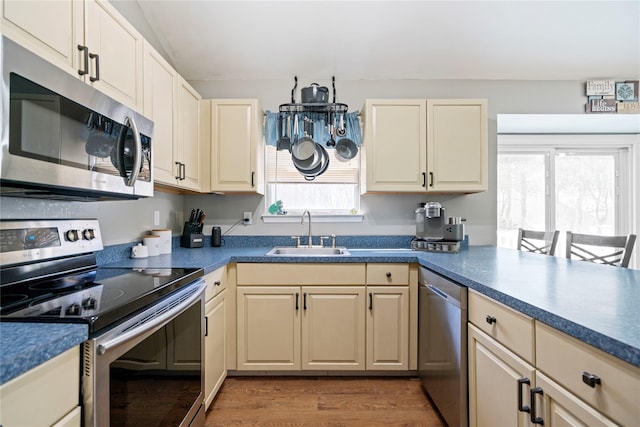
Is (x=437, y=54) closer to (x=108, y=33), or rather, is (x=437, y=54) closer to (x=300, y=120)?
(x=300, y=120)

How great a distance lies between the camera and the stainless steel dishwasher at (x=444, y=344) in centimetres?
141

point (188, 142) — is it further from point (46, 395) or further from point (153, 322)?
point (46, 395)

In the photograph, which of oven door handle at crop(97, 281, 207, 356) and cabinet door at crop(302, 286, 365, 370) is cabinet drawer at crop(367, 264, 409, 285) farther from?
oven door handle at crop(97, 281, 207, 356)

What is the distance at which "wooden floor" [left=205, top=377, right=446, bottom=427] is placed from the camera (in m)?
1.69

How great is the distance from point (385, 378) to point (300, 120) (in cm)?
215

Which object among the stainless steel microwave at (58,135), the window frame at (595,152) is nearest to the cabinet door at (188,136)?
the stainless steel microwave at (58,135)

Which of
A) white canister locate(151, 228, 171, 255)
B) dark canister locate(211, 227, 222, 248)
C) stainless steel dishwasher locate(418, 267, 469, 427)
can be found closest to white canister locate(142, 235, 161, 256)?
white canister locate(151, 228, 171, 255)

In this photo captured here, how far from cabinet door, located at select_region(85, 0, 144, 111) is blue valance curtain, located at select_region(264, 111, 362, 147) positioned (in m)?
1.19

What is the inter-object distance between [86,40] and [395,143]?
6.41 feet

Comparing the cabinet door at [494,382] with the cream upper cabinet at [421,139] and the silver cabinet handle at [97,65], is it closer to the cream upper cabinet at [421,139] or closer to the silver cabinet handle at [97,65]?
the cream upper cabinet at [421,139]

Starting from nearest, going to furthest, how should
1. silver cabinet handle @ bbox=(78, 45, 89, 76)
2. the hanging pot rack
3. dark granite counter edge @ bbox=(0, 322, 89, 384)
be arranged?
dark granite counter edge @ bbox=(0, 322, 89, 384), silver cabinet handle @ bbox=(78, 45, 89, 76), the hanging pot rack

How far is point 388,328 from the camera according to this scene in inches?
81.6

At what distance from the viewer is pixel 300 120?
2600 millimetres

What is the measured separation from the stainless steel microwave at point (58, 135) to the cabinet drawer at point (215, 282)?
638 mm
